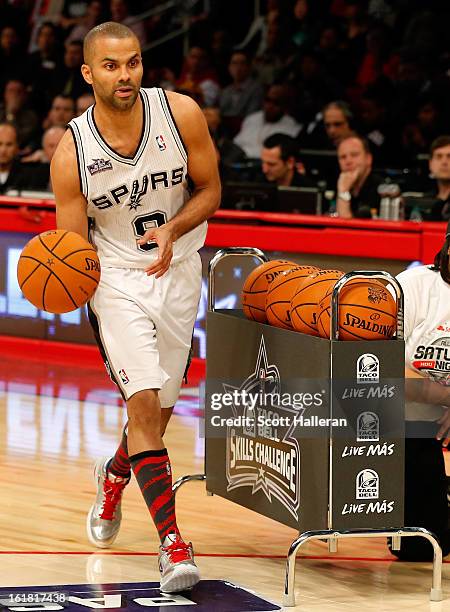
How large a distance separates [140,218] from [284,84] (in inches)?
365

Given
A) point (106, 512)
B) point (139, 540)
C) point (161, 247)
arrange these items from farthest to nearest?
point (139, 540) → point (106, 512) → point (161, 247)

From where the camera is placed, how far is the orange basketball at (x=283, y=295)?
5.71 metres

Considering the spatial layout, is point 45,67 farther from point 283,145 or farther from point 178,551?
point 178,551

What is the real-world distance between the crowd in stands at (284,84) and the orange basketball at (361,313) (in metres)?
5.33

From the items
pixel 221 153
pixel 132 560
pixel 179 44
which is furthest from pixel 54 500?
pixel 179 44

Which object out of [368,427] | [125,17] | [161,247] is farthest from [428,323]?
[125,17]

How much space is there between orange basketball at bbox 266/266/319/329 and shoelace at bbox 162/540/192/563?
95cm

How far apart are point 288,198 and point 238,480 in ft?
16.9

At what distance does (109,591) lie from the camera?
17.6 ft

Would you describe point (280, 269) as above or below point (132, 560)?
above

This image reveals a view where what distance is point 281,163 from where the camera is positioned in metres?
11.8

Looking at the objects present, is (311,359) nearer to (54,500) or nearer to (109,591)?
(109,591)

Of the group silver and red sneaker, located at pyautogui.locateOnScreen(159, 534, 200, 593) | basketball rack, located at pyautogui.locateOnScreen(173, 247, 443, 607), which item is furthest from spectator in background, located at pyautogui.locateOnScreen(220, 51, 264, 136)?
silver and red sneaker, located at pyautogui.locateOnScreen(159, 534, 200, 593)

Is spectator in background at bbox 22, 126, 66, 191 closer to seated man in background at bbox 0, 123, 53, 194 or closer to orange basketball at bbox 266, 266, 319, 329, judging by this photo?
seated man in background at bbox 0, 123, 53, 194
